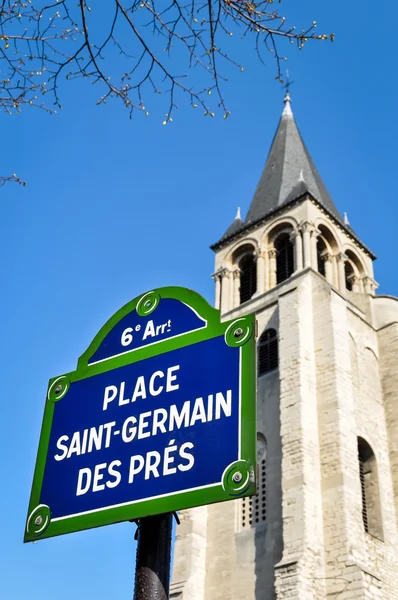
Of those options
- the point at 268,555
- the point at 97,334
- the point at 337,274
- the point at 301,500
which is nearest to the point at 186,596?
the point at 268,555

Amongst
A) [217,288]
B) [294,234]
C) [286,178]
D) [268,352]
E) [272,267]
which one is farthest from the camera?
[286,178]

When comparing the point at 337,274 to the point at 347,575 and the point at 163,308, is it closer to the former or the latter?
the point at 347,575

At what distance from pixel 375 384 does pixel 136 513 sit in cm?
2095

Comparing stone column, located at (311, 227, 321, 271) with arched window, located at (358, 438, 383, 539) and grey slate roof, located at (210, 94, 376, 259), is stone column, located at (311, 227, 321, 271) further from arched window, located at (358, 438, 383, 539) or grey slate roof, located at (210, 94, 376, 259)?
arched window, located at (358, 438, 383, 539)

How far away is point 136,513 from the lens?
2641 mm

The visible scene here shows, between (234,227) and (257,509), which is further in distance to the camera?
(234,227)

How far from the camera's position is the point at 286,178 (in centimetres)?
2900

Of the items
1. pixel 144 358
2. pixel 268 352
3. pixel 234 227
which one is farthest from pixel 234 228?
pixel 144 358

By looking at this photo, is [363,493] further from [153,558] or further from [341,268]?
[153,558]

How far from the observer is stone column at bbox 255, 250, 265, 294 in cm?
2467

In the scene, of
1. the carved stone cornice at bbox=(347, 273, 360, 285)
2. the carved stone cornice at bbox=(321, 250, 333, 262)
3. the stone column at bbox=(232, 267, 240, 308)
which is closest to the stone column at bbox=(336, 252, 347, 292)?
the carved stone cornice at bbox=(321, 250, 333, 262)

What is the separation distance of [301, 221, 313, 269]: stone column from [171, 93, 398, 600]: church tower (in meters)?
0.05

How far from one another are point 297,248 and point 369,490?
853 cm

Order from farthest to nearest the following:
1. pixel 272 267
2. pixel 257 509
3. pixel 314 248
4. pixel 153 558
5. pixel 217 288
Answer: pixel 217 288 < pixel 272 267 < pixel 314 248 < pixel 257 509 < pixel 153 558
